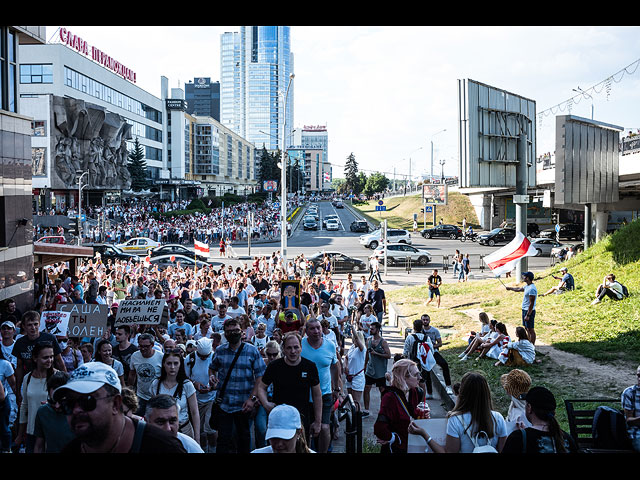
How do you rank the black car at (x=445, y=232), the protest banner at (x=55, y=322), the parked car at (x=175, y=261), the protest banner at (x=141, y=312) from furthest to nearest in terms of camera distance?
the black car at (x=445, y=232) < the parked car at (x=175, y=261) < the protest banner at (x=141, y=312) < the protest banner at (x=55, y=322)

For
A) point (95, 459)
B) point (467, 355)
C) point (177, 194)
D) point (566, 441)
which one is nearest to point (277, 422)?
point (95, 459)

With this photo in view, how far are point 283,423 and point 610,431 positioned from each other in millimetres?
3455

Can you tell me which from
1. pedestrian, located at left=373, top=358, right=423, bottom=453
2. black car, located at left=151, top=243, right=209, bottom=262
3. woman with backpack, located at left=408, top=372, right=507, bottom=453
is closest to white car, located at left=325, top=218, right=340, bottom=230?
black car, located at left=151, top=243, right=209, bottom=262

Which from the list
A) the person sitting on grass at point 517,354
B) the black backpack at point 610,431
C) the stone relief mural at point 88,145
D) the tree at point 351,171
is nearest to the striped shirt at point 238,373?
the black backpack at point 610,431

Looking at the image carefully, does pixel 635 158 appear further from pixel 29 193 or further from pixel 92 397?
pixel 92 397

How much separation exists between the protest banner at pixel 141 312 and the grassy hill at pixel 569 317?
5.81 meters

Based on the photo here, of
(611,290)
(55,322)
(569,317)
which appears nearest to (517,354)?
(569,317)

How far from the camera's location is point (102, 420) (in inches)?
123

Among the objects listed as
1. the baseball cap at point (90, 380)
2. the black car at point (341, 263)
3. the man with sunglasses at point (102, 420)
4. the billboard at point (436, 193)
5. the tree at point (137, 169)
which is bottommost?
the black car at point (341, 263)

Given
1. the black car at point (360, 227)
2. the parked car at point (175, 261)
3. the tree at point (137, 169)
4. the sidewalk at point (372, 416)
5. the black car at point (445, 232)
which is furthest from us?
the tree at point (137, 169)

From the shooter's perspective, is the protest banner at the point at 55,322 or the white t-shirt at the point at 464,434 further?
the protest banner at the point at 55,322

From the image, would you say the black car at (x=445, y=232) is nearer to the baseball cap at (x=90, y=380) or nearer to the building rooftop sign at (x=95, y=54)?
the building rooftop sign at (x=95, y=54)

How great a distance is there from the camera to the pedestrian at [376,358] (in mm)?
9031

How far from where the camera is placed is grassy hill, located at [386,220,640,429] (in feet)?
37.0
